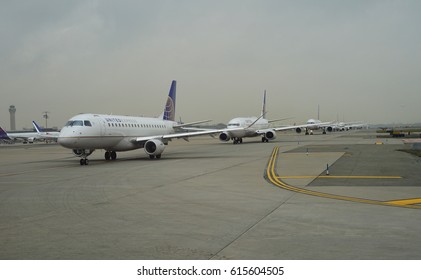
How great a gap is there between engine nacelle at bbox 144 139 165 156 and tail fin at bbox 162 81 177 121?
1087 centimetres

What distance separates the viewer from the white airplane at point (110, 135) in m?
24.3

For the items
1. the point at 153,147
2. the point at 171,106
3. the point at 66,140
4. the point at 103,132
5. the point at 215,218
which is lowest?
the point at 215,218

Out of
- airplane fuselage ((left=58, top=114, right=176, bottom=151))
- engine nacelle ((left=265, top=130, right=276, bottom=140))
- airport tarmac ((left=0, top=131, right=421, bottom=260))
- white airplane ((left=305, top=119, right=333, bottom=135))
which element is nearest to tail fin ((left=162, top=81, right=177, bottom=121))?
airplane fuselage ((left=58, top=114, right=176, bottom=151))

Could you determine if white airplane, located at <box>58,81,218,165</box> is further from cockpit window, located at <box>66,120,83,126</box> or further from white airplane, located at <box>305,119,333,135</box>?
white airplane, located at <box>305,119,333,135</box>

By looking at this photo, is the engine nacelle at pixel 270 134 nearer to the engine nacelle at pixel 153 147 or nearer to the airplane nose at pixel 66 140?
the engine nacelle at pixel 153 147

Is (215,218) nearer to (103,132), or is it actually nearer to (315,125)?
(103,132)

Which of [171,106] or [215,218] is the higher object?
[171,106]

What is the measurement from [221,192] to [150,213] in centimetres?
358

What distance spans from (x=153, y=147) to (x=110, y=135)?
116 inches

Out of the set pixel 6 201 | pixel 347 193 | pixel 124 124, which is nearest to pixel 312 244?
pixel 347 193

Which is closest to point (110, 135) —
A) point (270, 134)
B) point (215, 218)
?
point (215, 218)

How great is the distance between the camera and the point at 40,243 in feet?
23.0

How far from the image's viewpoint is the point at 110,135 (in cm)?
2688

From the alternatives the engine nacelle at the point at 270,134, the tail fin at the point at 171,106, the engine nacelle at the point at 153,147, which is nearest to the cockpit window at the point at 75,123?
the engine nacelle at the point at 153,147
